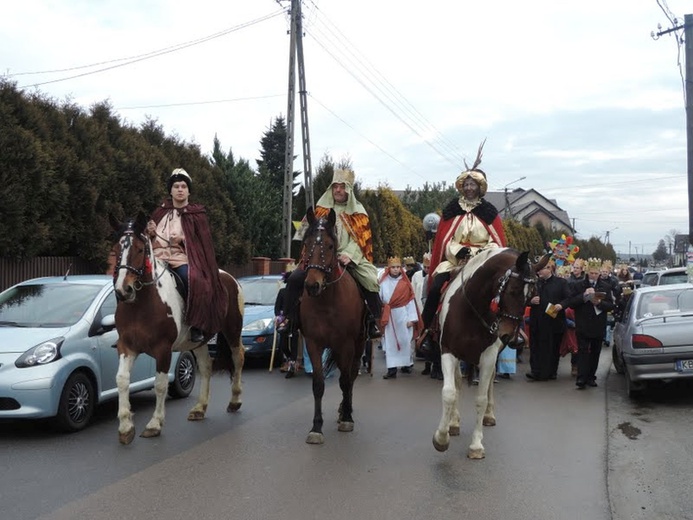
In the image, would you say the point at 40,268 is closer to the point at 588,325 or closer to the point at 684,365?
the point at 588,325

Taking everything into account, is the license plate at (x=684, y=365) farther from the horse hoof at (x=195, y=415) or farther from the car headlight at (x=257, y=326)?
the car headlight at (x=257, y=326)

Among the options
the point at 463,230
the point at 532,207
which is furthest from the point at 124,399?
the point at 532,207

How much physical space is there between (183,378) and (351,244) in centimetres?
351

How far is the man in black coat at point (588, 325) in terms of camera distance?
11.0 metres

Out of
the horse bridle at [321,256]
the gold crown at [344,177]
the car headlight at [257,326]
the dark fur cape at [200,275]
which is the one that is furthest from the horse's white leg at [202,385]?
the car headlight at [257,326]

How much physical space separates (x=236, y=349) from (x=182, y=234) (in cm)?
187

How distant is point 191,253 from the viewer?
301 inches

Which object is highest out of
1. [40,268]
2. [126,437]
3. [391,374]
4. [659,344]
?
[40,268]

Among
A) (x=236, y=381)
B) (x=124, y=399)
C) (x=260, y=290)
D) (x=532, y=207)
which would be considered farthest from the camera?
(x=532, y=207)

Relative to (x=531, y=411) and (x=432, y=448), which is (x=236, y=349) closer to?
(x=432, y=448)

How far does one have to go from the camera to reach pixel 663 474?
6.12 metres

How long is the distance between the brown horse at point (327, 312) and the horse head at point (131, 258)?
5.22ft

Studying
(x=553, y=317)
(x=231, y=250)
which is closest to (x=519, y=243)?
(x=231, y=250)

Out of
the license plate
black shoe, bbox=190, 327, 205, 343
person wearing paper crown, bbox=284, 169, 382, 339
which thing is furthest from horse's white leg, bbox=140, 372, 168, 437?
the license plate
